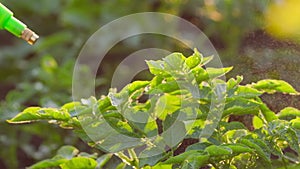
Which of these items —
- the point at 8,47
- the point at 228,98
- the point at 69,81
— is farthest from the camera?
the point at 8,47

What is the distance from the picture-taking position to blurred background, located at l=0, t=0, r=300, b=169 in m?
1.47

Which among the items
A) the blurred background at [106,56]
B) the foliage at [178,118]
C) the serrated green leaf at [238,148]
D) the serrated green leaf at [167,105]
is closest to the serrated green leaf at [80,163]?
the foliage at [178,118]

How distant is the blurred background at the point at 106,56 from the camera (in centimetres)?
147

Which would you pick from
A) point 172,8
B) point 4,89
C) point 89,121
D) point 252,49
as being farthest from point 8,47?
point 89,121

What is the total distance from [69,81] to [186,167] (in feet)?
4.52

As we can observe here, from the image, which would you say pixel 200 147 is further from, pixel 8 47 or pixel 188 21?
pixel 8 47

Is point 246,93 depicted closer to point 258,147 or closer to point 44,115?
point 258,147

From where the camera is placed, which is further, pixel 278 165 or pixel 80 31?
pixel 80 31

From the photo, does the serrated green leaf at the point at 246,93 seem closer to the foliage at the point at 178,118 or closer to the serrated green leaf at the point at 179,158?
the foliage at the point at 178,118

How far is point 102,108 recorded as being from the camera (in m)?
1.10

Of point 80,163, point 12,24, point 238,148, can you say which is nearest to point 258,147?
point 238,148

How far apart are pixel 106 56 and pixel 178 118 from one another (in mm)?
1810

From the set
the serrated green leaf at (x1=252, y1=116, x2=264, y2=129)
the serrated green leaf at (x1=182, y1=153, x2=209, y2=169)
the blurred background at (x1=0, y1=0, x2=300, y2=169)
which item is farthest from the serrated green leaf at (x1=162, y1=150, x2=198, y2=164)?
the blurred background at (x1=0, y1=0, x2=300, y2=169)

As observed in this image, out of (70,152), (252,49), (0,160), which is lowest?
(0,160)
